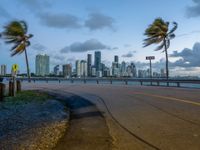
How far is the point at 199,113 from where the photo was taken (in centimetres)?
999

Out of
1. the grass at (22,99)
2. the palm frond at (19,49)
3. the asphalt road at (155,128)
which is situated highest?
the palm frond at (19,49)

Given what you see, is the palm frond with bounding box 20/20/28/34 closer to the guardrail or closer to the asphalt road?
the guardrail

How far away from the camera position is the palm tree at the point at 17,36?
45.8 meters

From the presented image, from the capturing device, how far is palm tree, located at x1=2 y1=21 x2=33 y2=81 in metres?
45.8

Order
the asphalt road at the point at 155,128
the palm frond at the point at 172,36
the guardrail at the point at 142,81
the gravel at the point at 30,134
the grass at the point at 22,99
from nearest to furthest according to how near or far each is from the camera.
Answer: the asphalt road at the point at 155,128 → the gravel at the point at 30,134 → the grass at the point at 22,99 → the guardrail at the point at 142,81 → the palm frond at the point at 172,36

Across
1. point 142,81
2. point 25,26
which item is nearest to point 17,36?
point 25,26

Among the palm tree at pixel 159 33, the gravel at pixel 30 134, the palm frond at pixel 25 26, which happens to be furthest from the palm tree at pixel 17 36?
the gravel at pixel 30 134

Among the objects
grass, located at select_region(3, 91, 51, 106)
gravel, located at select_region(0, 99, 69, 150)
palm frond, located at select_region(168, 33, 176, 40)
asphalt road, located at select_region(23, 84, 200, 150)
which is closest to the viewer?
asphalt road, located at select_region(23, 84, 200, 150)

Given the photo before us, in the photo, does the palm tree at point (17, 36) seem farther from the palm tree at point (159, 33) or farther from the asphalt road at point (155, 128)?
the asphalt road at point (155, 128)

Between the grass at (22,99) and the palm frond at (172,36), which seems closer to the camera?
the grass at (22,99)

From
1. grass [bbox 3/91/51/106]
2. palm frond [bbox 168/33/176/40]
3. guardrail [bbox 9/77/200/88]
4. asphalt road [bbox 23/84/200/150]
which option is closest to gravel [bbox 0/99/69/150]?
asphalt road [bbox 23/84/200/150]

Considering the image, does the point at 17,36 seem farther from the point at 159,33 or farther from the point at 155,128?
the point at 155,128

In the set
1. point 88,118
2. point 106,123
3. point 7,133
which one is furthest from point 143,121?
point 7,133

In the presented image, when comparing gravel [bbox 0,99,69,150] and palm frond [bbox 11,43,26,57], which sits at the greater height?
palm frond [bbox 11,43,26,57]
